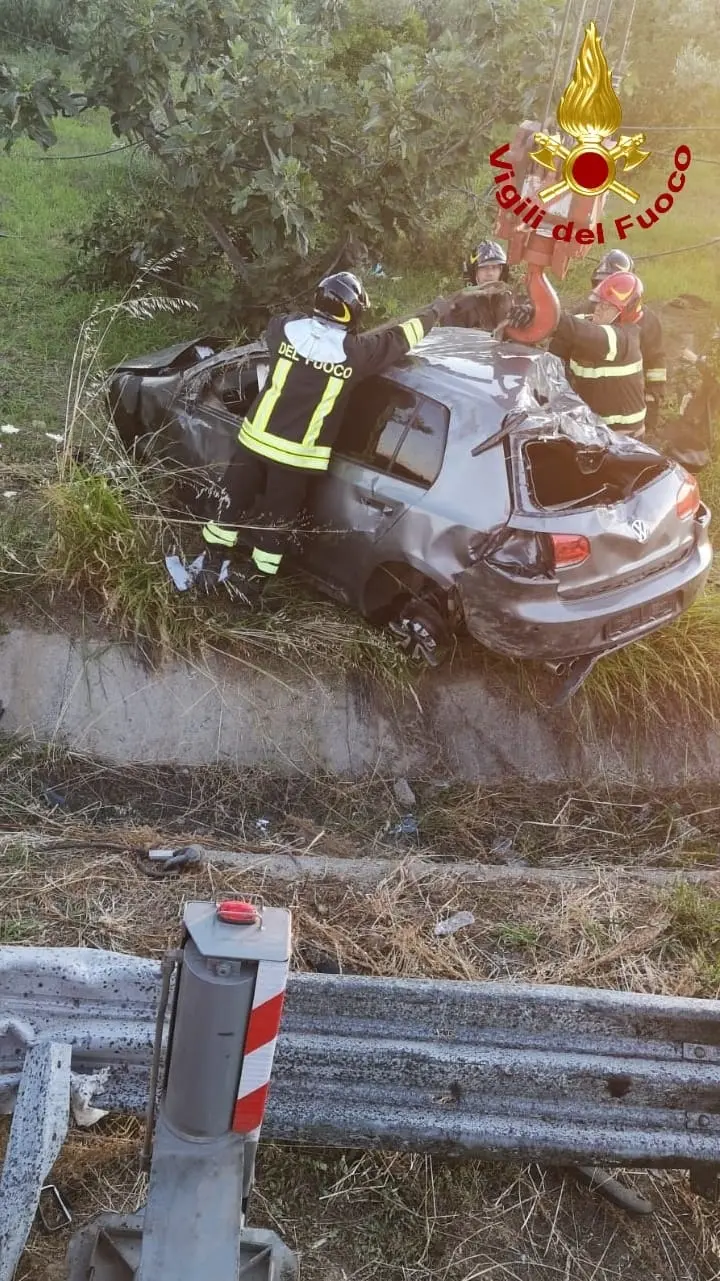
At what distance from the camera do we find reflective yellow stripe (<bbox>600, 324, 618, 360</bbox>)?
6027mm

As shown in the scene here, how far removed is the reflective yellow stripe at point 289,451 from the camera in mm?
4832

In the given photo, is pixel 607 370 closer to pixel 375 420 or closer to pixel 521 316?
pixel 521 316

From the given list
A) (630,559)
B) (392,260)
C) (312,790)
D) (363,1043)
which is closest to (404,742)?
(312,790)

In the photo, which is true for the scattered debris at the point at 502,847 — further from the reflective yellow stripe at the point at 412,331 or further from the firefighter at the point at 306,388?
the reflective yellow stripe at the point at 412,331

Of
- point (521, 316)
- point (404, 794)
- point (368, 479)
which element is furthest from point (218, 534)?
Result: point (521, 316)

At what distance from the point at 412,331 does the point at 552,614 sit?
164 centimetres

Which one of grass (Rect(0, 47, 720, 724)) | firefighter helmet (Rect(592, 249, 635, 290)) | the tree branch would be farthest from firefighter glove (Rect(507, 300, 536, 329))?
the tree branch

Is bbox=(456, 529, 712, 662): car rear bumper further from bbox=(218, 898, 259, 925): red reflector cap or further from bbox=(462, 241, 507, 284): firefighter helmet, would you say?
bbox=(462, 241, 507, 284): firefighter helmet

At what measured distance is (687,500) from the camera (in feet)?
15.7

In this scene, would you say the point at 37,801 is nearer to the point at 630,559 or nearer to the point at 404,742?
the point at 404,742

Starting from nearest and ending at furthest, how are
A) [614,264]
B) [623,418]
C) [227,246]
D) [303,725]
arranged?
[303,725] → [623,418] → [614,264] → [227,246]

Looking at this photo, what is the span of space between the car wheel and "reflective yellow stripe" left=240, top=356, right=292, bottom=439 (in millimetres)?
1157

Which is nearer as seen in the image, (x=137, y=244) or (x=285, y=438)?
(x=285, y=438)

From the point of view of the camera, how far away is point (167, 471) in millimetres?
5480
